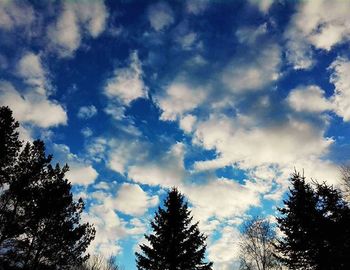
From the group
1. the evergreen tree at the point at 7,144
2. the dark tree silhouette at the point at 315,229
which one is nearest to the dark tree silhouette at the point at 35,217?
the evergreen tree at the point at 7,144

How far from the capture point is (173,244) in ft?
81.1

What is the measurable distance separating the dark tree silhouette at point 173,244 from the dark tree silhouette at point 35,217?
6.40 m

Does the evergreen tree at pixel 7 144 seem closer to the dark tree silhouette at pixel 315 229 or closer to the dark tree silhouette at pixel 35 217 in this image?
the dark tree silhouette at pixel 35 217

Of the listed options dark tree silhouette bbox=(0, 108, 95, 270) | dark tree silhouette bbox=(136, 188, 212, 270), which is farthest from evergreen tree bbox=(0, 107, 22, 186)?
dark tree silhouette bbox=(136, 188, 212, 270)

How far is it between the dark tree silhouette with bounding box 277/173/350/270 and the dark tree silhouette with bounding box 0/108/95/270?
57.1ft

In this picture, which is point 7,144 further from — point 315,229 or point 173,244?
point 315,229

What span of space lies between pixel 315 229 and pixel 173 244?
36.6 feet

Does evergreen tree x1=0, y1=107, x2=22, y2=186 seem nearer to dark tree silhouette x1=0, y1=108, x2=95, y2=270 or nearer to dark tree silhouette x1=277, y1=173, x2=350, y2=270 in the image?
dark tree silhouette x1=0, y1=108, x2=95, y2=270

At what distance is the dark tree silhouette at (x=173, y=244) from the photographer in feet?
78.5

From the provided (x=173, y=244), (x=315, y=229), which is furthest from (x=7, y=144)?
(x=315, y=229)

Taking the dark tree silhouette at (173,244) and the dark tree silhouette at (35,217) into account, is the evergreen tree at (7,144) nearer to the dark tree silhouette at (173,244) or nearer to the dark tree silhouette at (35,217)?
the dark tree silhouette at (35,217)

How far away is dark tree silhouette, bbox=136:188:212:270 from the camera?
2392 centimetres

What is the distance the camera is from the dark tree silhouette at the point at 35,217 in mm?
22391

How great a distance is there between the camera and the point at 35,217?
22.7 meters
